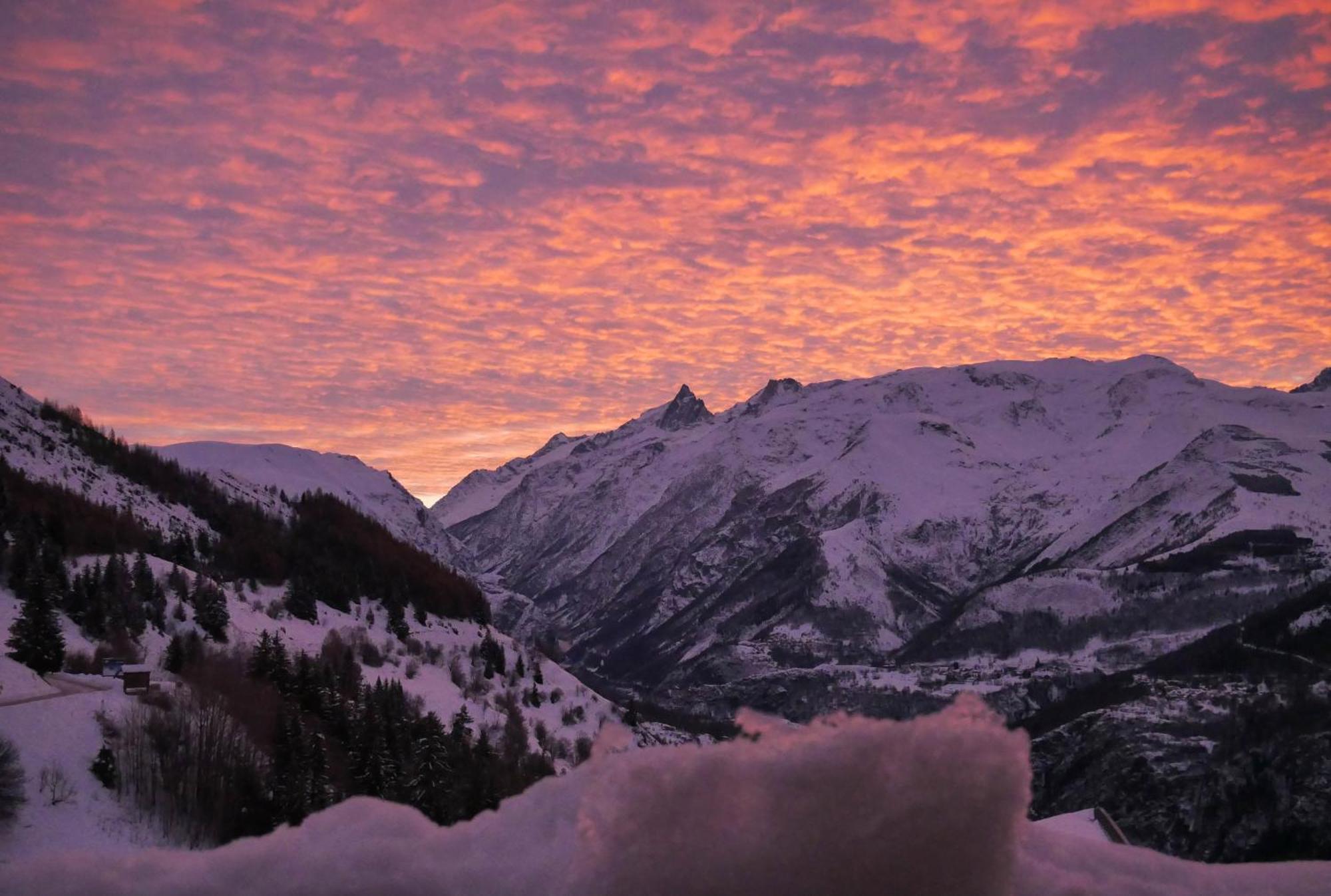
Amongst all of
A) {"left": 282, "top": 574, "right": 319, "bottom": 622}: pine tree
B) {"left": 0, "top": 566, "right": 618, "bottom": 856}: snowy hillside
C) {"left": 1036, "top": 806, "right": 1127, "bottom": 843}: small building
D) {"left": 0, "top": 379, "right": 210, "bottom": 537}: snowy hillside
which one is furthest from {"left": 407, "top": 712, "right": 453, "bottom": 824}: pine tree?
{"left": 0, "top": 379, "right": 210, "bottom": 537}: snowy hillside

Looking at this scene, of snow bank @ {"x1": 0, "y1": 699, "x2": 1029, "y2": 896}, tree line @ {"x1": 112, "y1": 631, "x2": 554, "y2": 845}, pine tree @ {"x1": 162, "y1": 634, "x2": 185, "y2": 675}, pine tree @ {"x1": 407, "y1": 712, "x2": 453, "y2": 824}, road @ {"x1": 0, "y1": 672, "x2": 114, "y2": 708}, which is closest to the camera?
snow bank @ {"x1": 0, "y1": 699, "x2": 1029, "y2": 896}

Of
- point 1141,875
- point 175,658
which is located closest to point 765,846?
point 1141,875

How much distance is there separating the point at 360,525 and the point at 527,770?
383 feet

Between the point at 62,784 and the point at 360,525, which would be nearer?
the point at 62,784

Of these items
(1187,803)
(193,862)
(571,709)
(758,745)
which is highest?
(758,745)

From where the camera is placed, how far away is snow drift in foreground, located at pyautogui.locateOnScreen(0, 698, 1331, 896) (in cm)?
333

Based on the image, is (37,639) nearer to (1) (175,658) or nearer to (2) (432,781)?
(1) (175,658)

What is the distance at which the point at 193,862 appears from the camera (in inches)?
143

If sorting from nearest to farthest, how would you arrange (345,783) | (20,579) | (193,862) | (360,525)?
(193,862) → (345,783) → (20,579) → (360,525)

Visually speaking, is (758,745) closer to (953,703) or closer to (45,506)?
(953,703)

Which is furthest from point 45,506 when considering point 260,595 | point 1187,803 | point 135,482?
point 1187,803

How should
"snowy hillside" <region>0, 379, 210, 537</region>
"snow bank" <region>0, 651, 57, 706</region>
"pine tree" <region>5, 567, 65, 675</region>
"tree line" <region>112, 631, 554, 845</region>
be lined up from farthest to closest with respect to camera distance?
"snowy hillside" <region>0, 379, 210, 537</region> → "pine tree" <region>5, 567, 65, 675</region> → "snow bank" <region>0, 651, 57, 706</region> → "tree line" <region>112, 631, 554, 845</region>

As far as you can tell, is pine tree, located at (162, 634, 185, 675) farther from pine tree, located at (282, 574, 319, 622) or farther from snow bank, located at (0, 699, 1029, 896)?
snow bank, located at (0, 699, 1029, 896)

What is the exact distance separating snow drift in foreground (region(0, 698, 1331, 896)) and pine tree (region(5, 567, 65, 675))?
202ft
